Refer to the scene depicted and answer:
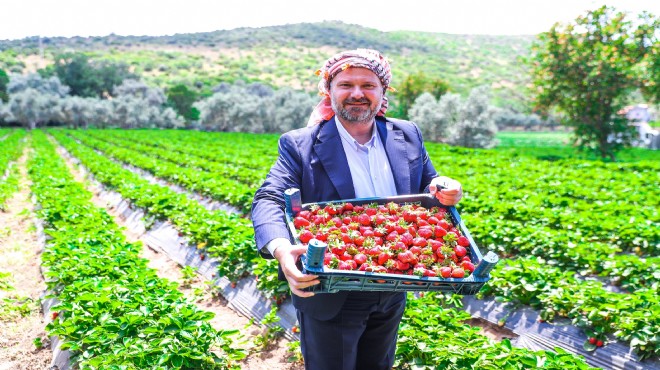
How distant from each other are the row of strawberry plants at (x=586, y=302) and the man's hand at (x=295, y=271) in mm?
3482

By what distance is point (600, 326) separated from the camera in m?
4.53

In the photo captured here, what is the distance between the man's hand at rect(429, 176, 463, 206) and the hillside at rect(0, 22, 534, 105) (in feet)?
282

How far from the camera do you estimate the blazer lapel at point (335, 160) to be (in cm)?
261

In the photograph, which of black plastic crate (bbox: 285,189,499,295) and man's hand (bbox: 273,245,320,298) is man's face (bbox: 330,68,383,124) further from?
man's hand (bbox: 273,245,320,298)

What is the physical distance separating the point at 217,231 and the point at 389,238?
5.51 metres

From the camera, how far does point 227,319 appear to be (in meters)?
5.64

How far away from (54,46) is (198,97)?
7562 centimetres

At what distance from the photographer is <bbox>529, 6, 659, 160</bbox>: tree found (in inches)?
933

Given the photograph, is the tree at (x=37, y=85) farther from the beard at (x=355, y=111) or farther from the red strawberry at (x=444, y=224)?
the red strawberry at (x=444, y=224)

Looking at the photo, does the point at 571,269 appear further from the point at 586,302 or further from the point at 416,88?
the point at 416,88

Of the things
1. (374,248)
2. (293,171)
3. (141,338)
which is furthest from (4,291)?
(374,248)

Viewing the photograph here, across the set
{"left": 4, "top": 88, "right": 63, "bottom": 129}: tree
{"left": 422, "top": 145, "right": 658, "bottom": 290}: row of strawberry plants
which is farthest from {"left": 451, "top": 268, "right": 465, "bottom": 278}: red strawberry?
{"left": 4, "top": 88, "right": 63, "bottom": 129}: tree

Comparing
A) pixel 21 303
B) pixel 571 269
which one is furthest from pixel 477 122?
pixel 21 303

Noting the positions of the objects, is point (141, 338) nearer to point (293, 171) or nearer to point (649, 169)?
point (293, 171)
